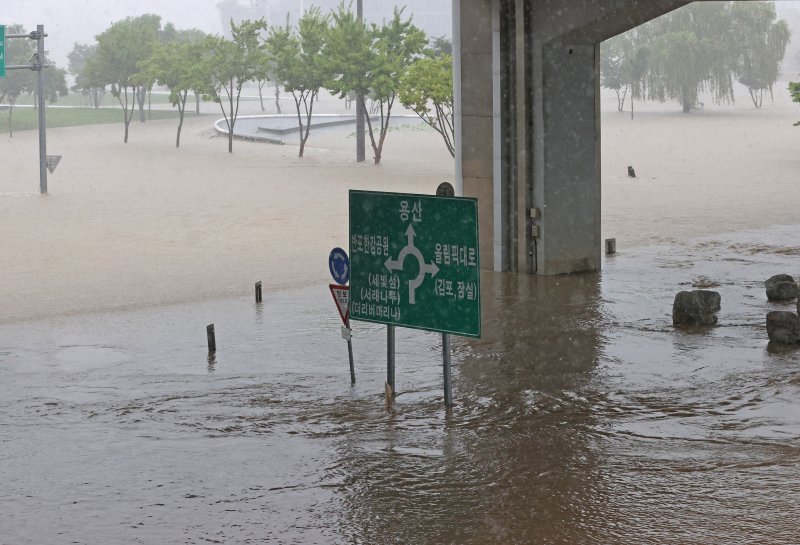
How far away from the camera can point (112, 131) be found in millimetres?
77688

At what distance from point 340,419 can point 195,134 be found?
2543 inches

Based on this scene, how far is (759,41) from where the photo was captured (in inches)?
3462

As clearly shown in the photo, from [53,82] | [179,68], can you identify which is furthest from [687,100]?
[53,82]

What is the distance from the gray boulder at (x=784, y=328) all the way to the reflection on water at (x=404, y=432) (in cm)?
39

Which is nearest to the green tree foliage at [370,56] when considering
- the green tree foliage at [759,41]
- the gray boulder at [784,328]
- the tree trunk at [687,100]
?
the tree trunk at [687,100]

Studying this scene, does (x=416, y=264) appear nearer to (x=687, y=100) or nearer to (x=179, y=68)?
(x=179, y=68)

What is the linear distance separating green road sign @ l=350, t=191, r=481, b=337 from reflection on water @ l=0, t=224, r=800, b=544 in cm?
102

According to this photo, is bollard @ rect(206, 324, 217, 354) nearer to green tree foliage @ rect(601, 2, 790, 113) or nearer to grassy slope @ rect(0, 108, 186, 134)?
grassy slope @ rect(0, 108, 186, 134)

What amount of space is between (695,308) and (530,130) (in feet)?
19.8

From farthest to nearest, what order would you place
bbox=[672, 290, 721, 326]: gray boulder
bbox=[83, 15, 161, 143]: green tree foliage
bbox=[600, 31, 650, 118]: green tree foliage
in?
bbox=[600, 31, 650, 118]: green tree foliage
bbox=[83, 15, 161, 143]: green tree foliage
bbox=[672, 290, 721, 326]: gray boulder

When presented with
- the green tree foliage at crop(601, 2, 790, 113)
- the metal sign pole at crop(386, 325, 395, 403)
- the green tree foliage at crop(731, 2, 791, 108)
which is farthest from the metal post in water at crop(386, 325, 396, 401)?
the green tree foliage at crop(731, 2, 791, 108)

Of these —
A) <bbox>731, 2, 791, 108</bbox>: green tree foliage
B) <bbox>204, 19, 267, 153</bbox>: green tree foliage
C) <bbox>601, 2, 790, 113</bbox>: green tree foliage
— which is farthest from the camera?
<bbox>601, 2, 790, 113</bbox>: green tree foliage

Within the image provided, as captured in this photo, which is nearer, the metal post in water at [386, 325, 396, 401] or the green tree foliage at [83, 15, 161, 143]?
the metal post in water at [386, 325, 396, 401]

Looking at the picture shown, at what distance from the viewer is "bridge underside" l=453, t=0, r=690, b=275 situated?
66.9 ft
